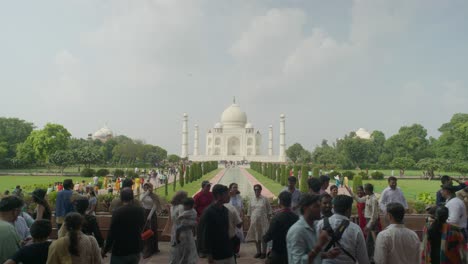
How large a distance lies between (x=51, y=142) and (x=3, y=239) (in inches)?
1426

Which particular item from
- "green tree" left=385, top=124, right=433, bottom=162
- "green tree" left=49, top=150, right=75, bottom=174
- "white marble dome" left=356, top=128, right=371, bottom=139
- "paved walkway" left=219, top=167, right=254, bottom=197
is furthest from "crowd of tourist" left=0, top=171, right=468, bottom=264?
"white marble dome" left=356, top=128, right=371, bottom=139

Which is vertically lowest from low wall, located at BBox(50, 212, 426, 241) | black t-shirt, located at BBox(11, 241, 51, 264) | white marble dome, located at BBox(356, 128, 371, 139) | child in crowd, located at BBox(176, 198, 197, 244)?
low wall, located at BBox(50, 212, 426, 241)

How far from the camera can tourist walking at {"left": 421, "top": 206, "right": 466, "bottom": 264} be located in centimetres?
370

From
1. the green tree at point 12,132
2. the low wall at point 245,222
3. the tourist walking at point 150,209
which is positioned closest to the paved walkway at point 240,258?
the tourist walking at point 150,209

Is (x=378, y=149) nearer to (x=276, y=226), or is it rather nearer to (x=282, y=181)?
(x=282, y=181)

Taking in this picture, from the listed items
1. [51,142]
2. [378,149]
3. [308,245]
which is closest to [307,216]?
[308,245]

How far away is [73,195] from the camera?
18.4 feet

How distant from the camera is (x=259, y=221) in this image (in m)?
5.89

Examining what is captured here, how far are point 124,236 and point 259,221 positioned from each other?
2.54 metres

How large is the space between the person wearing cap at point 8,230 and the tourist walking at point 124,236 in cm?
78

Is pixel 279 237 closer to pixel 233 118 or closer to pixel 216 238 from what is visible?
pixel 216 238

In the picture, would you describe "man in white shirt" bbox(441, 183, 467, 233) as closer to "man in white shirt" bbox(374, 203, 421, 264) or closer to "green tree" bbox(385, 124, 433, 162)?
"man in white shirt" bbox(374, 203, 421, 264)

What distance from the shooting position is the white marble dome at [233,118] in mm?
72625

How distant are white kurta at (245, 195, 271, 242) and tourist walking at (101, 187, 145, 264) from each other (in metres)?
2.37
